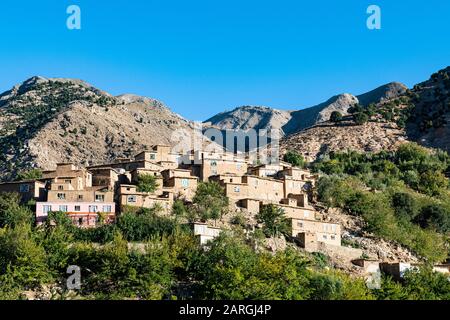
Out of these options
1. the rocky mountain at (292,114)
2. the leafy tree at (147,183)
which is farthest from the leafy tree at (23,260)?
the rocky mountain at (292,114)

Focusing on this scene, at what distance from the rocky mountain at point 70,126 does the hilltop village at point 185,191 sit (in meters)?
19.9

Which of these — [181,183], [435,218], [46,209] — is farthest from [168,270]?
[435,218]

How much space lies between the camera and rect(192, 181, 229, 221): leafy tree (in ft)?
174

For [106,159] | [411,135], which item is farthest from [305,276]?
[411,135]

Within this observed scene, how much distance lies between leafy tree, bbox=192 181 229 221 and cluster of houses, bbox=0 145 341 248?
3.85 feet

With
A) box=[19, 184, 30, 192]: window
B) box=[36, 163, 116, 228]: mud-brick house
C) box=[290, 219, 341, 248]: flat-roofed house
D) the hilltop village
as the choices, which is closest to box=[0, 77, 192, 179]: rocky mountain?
the hilltop village

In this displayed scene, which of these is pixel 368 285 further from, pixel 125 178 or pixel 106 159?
pixel 106 159

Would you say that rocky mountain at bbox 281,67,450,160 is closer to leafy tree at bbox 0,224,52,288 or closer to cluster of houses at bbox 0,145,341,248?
cluster of houses at bbox 0,145,341,248

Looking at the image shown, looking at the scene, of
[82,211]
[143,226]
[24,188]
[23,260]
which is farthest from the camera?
[24,188]

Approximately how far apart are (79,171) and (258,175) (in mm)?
13855

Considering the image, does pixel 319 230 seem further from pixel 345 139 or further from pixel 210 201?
pixel 345 139

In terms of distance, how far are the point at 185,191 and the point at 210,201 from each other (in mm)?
3671

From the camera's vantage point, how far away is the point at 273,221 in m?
53.2

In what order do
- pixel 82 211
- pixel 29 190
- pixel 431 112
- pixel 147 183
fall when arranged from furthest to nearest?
pixel 431 112, pixel 147 183, pixel 29 190, pixel 82 211
